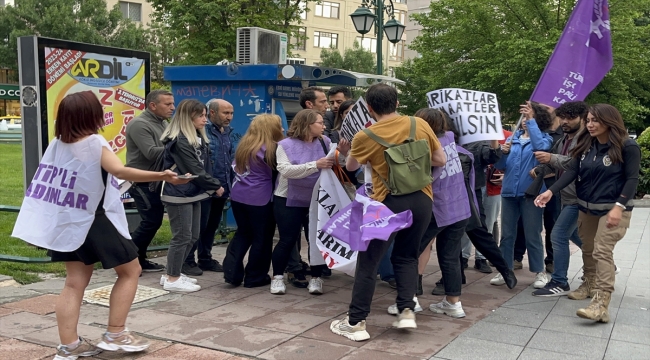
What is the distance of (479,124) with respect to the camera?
19.3 ft

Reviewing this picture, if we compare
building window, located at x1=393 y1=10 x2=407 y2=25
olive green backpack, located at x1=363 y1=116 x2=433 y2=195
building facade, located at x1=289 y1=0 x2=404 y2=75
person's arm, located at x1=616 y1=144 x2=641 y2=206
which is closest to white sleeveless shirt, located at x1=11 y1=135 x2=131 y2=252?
olive green backpack, located at x1=363 y1=116 x2=433 y2=195

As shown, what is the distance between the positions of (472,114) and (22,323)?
12.9 feet

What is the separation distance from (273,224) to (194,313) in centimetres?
124

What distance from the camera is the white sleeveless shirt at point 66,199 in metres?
4.06

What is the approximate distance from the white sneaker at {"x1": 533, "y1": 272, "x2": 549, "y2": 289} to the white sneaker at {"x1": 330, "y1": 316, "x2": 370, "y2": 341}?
2393mm

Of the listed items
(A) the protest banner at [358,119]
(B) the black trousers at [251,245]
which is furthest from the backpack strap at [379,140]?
(B) the black trousers at [251,245]

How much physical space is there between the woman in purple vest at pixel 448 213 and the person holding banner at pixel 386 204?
49 cm

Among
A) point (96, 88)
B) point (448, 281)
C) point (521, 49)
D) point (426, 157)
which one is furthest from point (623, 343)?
point (521, 49)

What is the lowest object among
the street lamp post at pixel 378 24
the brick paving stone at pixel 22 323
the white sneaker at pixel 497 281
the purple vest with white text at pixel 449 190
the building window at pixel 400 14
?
the white sneaker at pixel 497 281

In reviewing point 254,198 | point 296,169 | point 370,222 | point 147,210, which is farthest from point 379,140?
point 147,210

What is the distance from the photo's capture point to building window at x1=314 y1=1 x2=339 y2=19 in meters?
60.2

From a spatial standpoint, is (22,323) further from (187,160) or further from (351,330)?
(351,330)

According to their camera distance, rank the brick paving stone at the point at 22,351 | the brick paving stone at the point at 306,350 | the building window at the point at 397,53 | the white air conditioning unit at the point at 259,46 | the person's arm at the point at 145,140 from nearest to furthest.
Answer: the brick paving stone at the point at 22,351
the brick paving stone at the point at 306,350
the person's arm at the point at 145,140
the white air conditioning unit at the point at 259,46
the building window at the point at 397,53

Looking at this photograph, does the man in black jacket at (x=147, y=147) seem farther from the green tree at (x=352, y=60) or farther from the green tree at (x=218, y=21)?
the green tree at (x=352, y=60)
